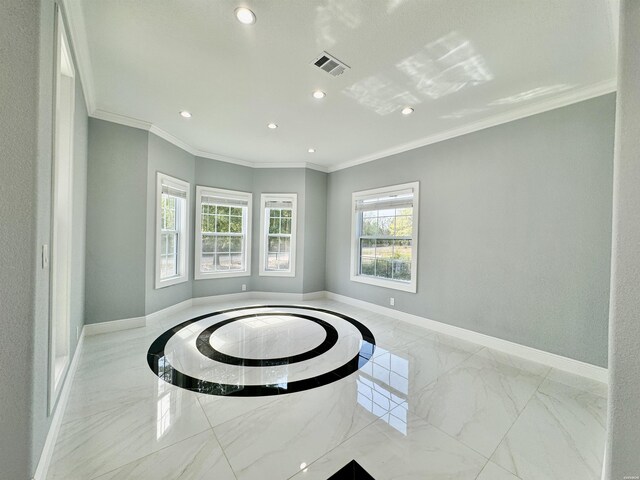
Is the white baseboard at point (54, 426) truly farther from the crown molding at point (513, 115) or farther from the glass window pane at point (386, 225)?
the crown molding at point (513, 115)

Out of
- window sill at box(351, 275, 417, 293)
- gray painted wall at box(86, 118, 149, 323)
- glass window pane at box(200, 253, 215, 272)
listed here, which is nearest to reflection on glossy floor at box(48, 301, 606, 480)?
gray painted wall at box(86, 118, 149, 323)

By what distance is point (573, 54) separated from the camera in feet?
6.58

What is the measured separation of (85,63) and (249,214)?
314cm

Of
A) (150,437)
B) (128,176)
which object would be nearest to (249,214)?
(128,176)

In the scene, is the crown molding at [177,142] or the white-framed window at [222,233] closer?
the crown molding at [177,142]

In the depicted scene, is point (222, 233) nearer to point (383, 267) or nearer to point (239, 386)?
point (383, 267)

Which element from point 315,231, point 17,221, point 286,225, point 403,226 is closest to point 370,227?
point 403,226

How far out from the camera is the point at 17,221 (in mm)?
1159

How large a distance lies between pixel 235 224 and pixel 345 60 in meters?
3.72

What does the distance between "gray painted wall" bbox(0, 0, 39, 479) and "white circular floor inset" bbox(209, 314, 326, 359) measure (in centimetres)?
176

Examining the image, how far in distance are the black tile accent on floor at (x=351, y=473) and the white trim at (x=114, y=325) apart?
334 cm

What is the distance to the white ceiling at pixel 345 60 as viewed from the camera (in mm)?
1690

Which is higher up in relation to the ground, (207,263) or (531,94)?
(531,94)

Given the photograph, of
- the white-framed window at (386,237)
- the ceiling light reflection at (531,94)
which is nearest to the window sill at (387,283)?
the white-framed window at (386,237)
